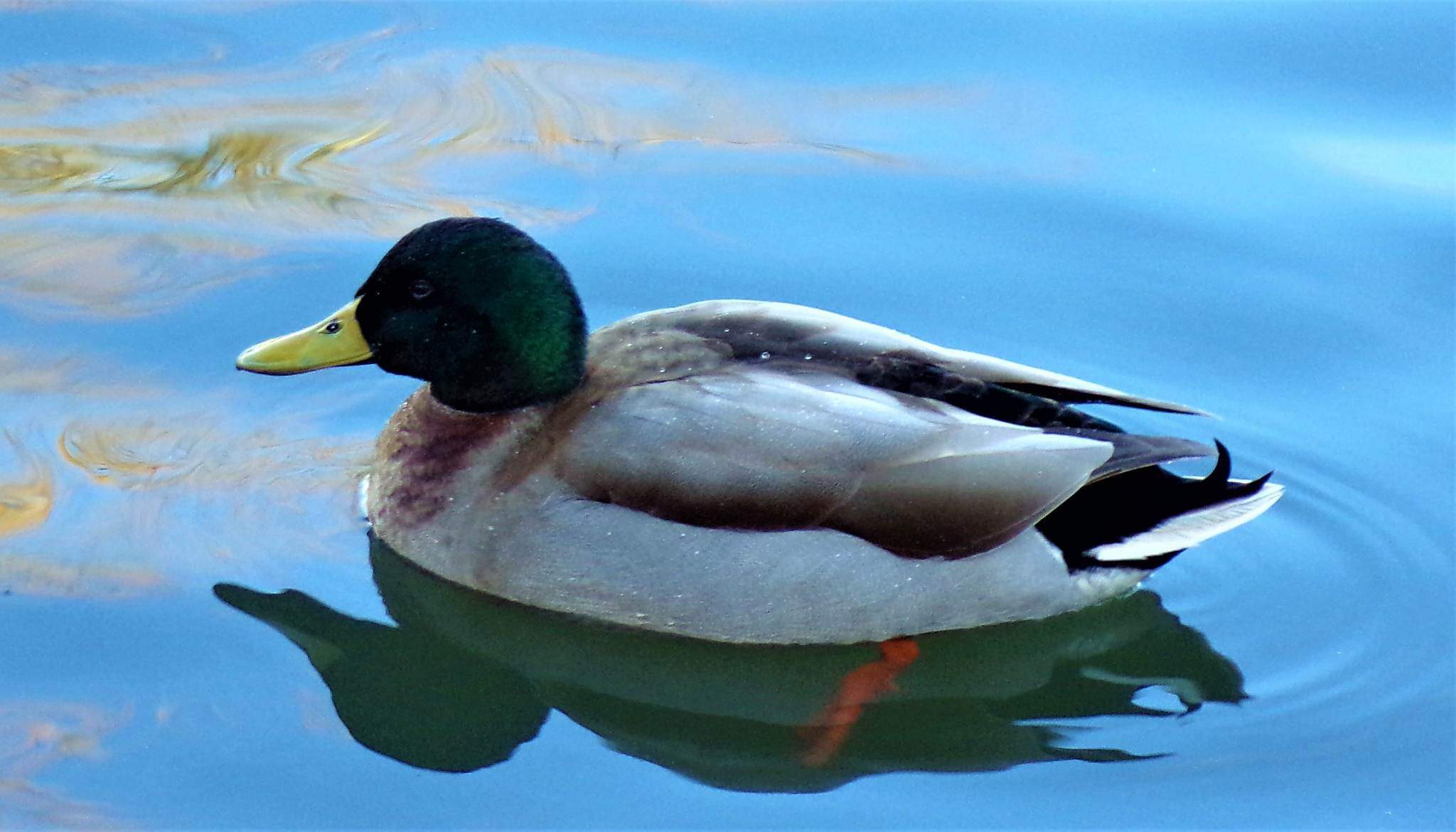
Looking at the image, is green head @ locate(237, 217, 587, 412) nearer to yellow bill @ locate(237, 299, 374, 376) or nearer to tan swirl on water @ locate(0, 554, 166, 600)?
yellow bill @ locate(237, 299, 374, 376)

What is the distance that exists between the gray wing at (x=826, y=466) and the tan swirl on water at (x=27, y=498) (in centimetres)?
181

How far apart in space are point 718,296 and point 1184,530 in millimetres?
2386

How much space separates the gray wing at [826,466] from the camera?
5.72 m

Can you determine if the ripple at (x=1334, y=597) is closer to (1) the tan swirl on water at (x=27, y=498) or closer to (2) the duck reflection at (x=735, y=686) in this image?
(2) the duck reflection at (x=735, y=686)

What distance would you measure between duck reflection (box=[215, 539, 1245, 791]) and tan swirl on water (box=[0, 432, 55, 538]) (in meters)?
0.77

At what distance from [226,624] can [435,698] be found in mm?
701

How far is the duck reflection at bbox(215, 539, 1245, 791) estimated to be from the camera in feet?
18.1

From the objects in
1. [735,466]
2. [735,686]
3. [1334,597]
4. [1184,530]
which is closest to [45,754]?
[735,686]

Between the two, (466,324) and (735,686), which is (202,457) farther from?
(735,686)

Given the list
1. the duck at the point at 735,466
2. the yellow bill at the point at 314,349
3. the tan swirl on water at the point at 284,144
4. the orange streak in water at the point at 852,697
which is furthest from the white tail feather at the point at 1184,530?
the tan swirl on water at the point at 284,144

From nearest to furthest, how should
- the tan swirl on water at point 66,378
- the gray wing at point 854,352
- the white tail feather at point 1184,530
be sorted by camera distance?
the white tail feather at point 1184,530 < the gray wing at point 854,352 < the tan swirl on water at point 66,378

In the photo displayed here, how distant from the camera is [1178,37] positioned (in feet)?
31.4

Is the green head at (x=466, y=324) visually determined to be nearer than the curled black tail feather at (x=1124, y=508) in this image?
No

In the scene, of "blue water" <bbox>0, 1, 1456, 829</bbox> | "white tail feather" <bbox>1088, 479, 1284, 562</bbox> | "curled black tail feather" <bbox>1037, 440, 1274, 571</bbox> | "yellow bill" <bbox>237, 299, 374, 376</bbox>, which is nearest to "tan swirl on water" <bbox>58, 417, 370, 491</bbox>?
"blue water" <bbox>0, 1, 1456, 829</bbox>
